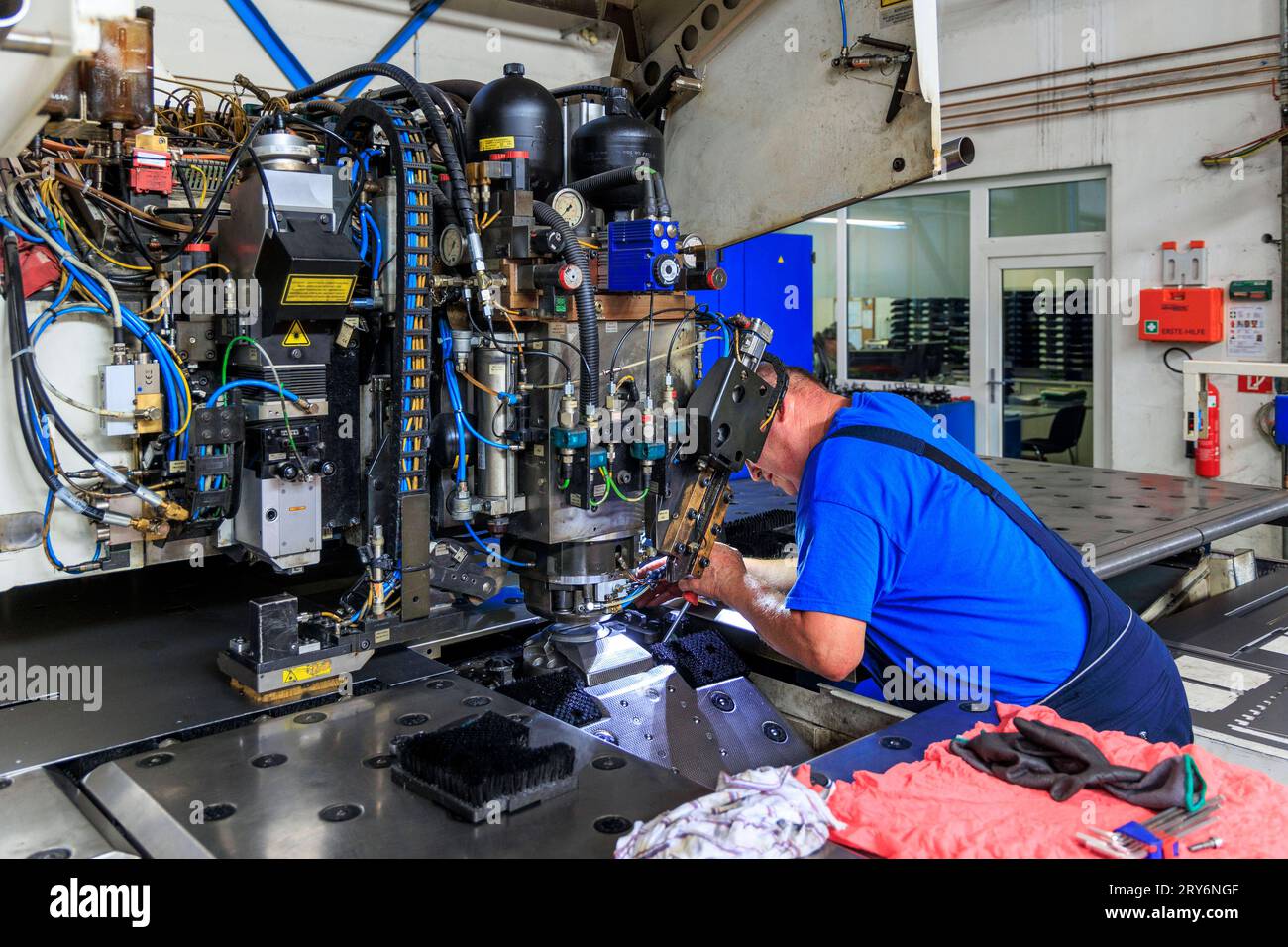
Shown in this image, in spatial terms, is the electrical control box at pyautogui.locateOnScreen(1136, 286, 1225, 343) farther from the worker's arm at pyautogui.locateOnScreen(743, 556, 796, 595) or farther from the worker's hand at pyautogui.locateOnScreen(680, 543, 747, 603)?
the worker's hand at pyautogui.locateOnScreen(680, 543, 747, 603)

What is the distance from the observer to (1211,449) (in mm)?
5344

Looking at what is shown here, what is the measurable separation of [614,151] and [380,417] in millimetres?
668

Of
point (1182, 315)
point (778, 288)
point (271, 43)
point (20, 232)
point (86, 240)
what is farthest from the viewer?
point (1182, 315)

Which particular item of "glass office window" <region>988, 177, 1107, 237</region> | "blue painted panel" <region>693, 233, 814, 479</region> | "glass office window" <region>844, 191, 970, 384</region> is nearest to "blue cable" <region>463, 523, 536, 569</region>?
"blue painted panel" <region>693, 233, 814, 479</region>

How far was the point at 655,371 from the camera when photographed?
6.88 ft

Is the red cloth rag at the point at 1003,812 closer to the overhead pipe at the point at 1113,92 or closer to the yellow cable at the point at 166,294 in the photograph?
the yellow cable at the point at 166,294

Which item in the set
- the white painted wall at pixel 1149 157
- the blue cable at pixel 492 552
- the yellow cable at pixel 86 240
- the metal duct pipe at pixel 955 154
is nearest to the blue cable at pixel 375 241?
the yellow cable at pixel 86 240

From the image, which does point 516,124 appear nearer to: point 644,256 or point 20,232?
point 644,256

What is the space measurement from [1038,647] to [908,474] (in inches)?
14.4

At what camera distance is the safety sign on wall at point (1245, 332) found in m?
5.30

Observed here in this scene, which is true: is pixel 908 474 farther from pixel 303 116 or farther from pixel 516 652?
pixel 303 116

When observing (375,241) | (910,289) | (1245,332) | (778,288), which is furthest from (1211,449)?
(375,241)

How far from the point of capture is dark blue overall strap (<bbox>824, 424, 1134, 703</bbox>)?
1816mm

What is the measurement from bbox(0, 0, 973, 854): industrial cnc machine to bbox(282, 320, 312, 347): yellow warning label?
0.01 meters
